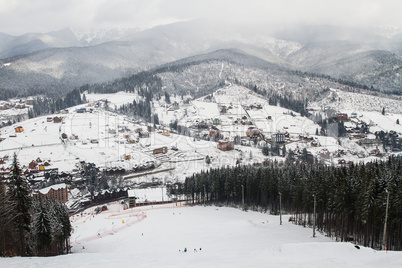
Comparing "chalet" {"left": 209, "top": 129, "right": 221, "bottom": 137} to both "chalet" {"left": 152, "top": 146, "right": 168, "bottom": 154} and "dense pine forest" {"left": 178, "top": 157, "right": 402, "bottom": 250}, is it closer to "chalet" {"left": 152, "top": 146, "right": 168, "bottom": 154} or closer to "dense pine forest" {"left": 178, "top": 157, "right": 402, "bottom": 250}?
"chalet" {"left": 152, "top": 146, "right": 168, "bottom": 154}

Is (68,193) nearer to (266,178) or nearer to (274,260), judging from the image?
(266,178)

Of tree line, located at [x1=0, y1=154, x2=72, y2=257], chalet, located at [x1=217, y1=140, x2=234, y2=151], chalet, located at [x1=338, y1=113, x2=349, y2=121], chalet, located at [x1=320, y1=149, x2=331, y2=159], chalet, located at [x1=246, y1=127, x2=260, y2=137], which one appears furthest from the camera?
chalet, located at [x1=338, y1=113, x2=349, y2=121]

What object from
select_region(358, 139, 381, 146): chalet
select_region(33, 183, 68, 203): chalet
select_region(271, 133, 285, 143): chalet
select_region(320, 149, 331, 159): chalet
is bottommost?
select_region(33, 183, 68, 203): chalet

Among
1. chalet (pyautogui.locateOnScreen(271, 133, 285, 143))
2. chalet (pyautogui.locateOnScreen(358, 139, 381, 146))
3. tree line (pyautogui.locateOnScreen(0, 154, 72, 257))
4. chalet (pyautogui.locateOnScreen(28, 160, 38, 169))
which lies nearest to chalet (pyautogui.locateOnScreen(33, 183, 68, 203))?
chalet (pyautogui.locateOnScreen(28, 160, 38, 169))

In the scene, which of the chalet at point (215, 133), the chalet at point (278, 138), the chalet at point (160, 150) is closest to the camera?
the chalet at point (160, 150)

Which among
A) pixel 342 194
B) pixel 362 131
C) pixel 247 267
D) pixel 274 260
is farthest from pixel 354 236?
pixel 362 131

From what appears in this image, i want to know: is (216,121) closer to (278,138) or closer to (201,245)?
(278,138)

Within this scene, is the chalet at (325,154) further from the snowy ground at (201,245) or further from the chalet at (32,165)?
the chalet at (32,165)

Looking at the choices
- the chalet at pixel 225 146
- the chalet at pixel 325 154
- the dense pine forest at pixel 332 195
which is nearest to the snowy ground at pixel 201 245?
the dense pine forest at pixel 332 195
